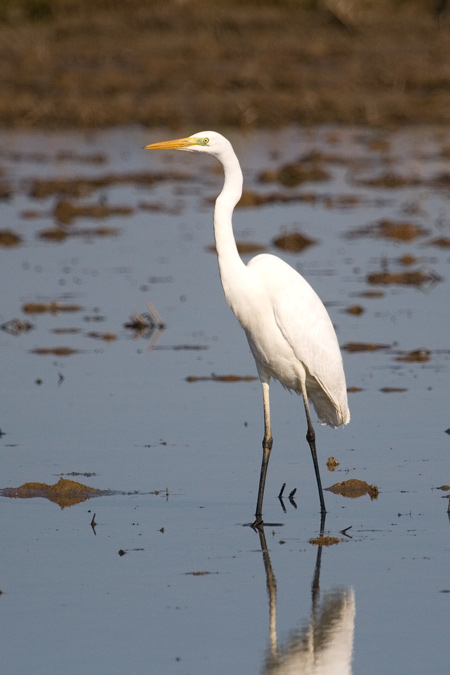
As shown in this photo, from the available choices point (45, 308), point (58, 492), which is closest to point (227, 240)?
point (58, 492)

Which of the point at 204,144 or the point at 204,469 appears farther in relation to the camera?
the point at 204,469

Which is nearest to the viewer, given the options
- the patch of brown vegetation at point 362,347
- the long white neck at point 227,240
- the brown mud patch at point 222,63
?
the long white neck at point 227,240

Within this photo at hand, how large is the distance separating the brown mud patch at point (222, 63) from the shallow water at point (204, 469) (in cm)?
1096

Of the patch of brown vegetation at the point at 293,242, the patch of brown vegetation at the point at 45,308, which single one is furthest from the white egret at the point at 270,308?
the patch of brown vegetation at the point at 293,242

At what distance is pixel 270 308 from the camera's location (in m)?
6.24

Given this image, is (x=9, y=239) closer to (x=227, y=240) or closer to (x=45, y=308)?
(x=45, y=308)

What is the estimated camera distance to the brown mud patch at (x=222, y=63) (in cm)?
2484

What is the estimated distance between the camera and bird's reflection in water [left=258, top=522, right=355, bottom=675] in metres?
4.30

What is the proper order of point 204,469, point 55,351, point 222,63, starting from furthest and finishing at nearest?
point 222,63
point 55,351
point 204,469

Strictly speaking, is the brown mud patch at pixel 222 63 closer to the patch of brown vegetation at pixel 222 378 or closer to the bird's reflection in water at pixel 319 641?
the patch of brown vegetation at pixel 222 378

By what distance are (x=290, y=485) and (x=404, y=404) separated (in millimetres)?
1513

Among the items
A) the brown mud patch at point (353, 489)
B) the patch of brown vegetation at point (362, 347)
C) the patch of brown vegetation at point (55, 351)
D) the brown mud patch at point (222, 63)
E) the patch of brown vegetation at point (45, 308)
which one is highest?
the brown mud patch at point (353, 489)

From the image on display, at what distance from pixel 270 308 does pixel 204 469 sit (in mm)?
969

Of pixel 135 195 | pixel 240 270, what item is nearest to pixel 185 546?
pixel 240 270
